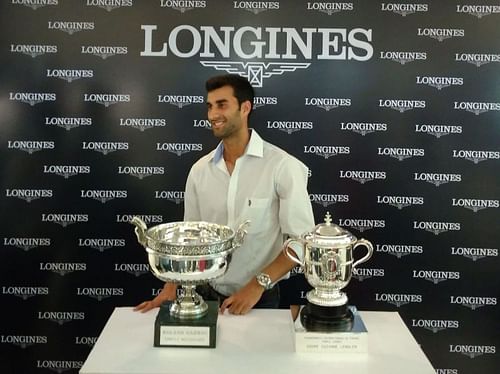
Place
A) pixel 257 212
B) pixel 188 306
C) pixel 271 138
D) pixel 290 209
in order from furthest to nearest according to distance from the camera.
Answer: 1. pixel 271 138
2. pixel 257 212
3. pixel 290 209
4. pixel 188 306

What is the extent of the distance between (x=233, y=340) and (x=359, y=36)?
2.09 meters

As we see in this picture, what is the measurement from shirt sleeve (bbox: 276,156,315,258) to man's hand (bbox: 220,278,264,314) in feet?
0.91

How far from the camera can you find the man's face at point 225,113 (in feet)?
7.17

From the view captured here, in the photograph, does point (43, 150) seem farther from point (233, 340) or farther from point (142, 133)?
point (233, 340)

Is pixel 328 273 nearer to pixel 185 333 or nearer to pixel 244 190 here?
pixel 185 333

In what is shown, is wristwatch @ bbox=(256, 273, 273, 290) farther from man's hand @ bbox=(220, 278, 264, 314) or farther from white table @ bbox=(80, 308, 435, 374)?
white table @ bbox=(80, 308, 435, 374)

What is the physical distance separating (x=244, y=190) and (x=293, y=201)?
0.25 m

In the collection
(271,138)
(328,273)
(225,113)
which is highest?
(225,113)

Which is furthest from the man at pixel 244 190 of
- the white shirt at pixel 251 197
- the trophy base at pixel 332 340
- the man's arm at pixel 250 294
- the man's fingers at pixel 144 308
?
the trophy base at pixel 332 340

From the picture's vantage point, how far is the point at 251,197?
7.04ft

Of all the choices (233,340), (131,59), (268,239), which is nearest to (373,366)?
(233,340)

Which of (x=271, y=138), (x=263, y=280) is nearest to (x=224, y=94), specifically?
(x=271, y=138)

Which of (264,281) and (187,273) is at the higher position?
(187,273)

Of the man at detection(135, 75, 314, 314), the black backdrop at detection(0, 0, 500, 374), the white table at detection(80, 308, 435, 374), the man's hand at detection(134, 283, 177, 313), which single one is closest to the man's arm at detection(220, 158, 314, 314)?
the man at detection(135, 75, 314, 314)
